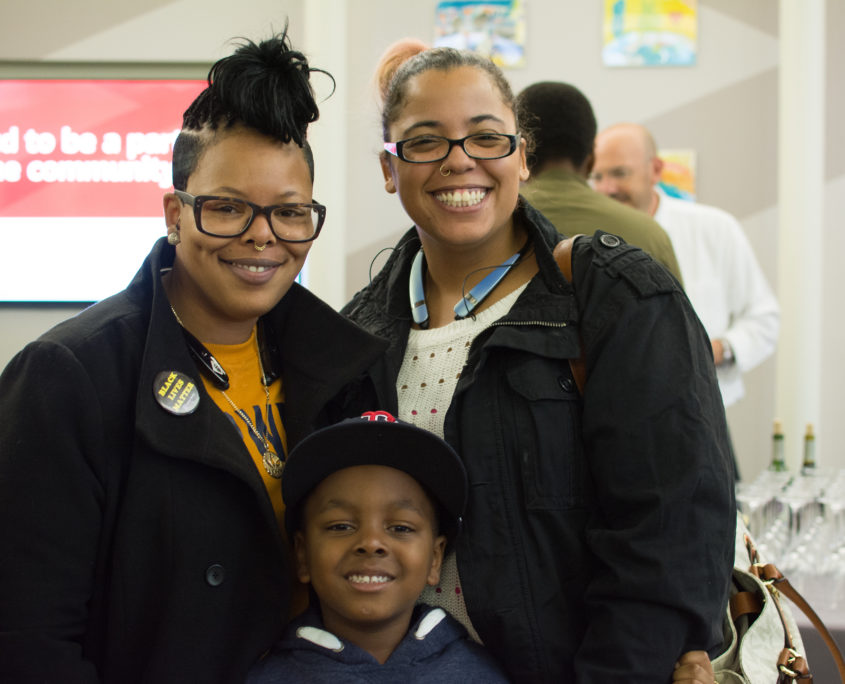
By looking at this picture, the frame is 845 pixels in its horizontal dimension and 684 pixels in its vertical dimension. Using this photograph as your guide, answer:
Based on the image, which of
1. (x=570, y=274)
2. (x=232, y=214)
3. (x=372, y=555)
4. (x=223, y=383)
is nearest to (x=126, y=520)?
(x=223, y=383)

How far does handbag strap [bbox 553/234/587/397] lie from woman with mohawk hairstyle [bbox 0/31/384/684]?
0.42 metres

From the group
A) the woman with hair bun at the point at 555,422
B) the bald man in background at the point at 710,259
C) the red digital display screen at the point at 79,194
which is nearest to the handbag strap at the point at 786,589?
the woman with hair bun at the point at 555,422

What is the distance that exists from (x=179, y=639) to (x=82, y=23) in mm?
4732

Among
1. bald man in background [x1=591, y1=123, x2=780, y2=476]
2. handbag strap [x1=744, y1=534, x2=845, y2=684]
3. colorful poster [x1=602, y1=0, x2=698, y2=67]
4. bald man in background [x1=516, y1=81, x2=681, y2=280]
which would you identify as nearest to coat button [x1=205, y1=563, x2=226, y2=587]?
handbag strap [x1=744, y1=534, x2=845, y2=684]

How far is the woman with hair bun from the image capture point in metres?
1.42

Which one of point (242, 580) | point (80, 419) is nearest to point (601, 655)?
point (242, 580)

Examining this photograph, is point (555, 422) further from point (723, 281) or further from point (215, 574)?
point (723, 281)

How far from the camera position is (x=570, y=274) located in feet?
5.31

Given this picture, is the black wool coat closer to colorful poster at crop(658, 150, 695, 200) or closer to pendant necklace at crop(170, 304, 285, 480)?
pendant necklace at crop(170, 304, 285, 480)

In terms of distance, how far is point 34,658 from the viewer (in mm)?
1333

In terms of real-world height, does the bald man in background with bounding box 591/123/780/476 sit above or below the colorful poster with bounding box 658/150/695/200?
below

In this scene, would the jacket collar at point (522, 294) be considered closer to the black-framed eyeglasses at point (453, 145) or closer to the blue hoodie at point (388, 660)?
the black-framed eyeglasses at point (453, 145)

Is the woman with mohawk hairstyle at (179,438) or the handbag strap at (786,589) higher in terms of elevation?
the woman with mohawk hairstyle at (179,438)

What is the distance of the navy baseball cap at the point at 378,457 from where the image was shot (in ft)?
5.04
